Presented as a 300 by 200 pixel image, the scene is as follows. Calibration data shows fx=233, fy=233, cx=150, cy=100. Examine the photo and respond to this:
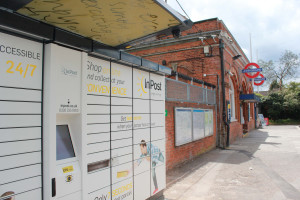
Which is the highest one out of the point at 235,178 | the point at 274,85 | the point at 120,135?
the point at 274,85

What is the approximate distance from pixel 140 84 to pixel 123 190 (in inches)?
70.3

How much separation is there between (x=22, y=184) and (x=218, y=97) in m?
10.2

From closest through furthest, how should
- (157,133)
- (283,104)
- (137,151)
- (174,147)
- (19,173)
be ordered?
(19,173) → (137,151) → (157,133) → (174,147) → (283,104)

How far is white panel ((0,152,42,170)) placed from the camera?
2.18 metres

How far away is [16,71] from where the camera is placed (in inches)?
90.4

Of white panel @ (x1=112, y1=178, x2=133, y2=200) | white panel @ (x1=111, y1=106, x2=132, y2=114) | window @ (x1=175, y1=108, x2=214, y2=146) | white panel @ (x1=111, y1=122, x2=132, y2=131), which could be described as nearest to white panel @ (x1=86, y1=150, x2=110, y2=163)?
white panel @ (x1=111, y1=122, x2=132, y2=131)

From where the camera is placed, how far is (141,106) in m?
4.17

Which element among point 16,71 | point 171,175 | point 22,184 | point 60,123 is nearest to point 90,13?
point 16,71

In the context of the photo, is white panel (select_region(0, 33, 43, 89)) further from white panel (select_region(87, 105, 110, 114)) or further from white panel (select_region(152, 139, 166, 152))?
white panel (select_region(152, 139, 166, 152))

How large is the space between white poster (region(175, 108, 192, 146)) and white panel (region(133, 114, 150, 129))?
2.82 meters

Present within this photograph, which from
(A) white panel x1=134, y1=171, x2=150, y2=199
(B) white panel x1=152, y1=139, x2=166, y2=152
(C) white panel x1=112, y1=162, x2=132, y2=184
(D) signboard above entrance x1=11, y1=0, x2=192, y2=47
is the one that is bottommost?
(A) white panel x1=134, y1=171, x2=150, y2=199

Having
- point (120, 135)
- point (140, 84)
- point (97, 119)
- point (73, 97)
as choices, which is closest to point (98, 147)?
point (97, 119)

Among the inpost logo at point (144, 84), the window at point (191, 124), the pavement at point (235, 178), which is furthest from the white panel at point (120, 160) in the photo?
the window at point (191, 124)

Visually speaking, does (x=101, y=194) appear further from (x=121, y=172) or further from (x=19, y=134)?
(x=19, y=134)
